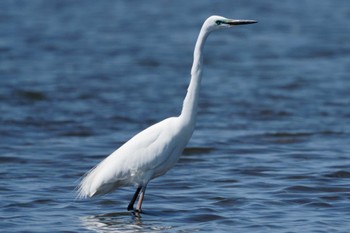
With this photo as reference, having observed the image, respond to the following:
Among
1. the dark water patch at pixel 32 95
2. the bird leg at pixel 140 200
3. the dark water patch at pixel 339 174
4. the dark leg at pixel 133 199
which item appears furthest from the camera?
the dark water patch at pixel 32 95

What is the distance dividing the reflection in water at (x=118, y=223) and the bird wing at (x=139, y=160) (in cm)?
25

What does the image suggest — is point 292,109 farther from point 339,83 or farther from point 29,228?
point 29,228

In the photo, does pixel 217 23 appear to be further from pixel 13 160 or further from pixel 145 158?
pixel 13 160

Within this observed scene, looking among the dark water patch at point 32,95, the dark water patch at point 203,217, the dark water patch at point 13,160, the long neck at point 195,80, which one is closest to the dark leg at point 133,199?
the dark water patch at point 203,217

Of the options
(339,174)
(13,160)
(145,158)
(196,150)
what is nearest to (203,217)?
(145,158)

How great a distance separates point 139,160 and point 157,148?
198 millimetres

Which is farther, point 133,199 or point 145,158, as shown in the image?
point 133,199

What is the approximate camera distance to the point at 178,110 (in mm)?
14641

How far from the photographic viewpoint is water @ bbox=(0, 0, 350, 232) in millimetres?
8445

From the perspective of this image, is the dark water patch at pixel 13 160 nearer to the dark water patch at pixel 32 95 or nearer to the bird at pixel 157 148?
the bird at pixel 157 148

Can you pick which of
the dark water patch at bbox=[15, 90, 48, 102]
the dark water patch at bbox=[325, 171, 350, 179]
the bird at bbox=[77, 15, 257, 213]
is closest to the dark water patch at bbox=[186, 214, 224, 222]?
the bird at bbox=[77, 15, 257, 213]

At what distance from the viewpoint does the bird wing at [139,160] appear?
8.01 meters

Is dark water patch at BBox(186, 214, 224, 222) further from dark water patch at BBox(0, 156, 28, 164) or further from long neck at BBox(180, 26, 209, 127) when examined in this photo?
dark water patch at BBox(0, 156, 28, 164)

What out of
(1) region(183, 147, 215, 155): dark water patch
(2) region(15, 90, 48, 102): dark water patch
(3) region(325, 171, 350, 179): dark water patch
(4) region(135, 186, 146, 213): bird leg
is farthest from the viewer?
(2) region(15, 90, 48, 102): dark water patch
